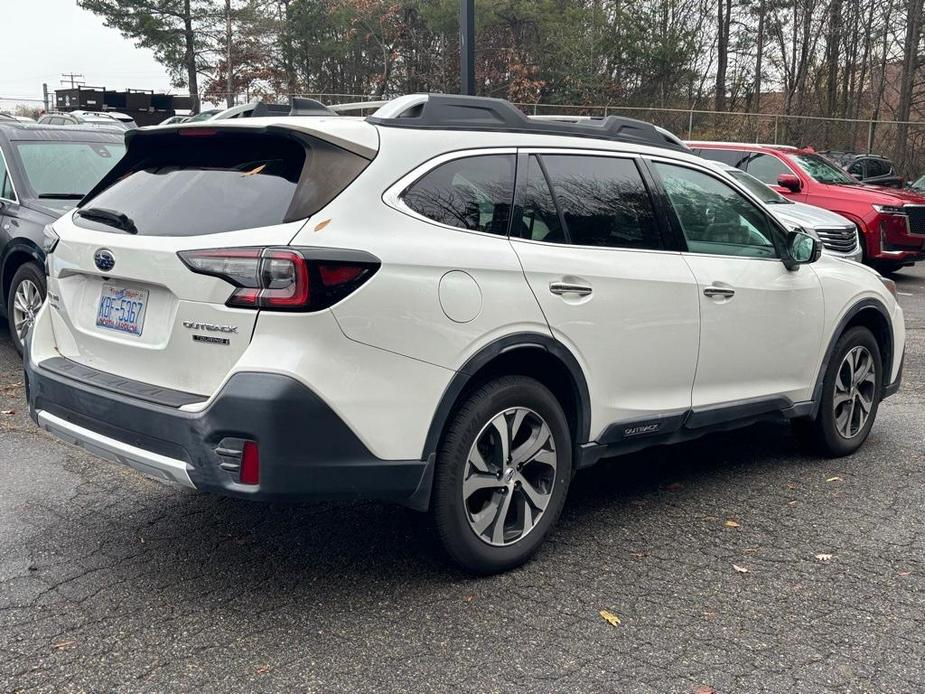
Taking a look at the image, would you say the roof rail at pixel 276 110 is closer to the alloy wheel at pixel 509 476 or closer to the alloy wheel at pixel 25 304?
the alloy wheel at pixel 509 476

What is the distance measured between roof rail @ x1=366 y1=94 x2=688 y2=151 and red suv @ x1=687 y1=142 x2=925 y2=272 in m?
9.51

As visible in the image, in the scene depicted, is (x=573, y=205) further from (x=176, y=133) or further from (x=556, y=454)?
(x=176, y=133)

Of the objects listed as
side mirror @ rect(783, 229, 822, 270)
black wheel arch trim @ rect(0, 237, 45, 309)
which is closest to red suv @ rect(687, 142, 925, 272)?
side mirror @ rect(783, 229, 822, 270)

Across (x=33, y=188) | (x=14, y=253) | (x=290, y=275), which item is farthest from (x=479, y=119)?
(x=33, y=188)

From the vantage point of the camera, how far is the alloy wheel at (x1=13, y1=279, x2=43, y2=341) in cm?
736

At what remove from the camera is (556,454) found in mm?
3982

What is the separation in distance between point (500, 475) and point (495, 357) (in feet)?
1.56

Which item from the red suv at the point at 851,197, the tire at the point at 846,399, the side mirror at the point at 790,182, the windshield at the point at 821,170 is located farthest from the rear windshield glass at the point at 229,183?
the windshield at the point at 821,170

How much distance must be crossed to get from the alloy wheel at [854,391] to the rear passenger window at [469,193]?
2575mm

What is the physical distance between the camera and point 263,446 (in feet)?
10.4

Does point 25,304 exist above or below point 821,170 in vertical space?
below

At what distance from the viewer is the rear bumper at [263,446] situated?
3.17m

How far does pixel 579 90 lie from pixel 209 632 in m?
35.4

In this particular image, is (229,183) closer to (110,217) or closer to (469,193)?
(110,217)
